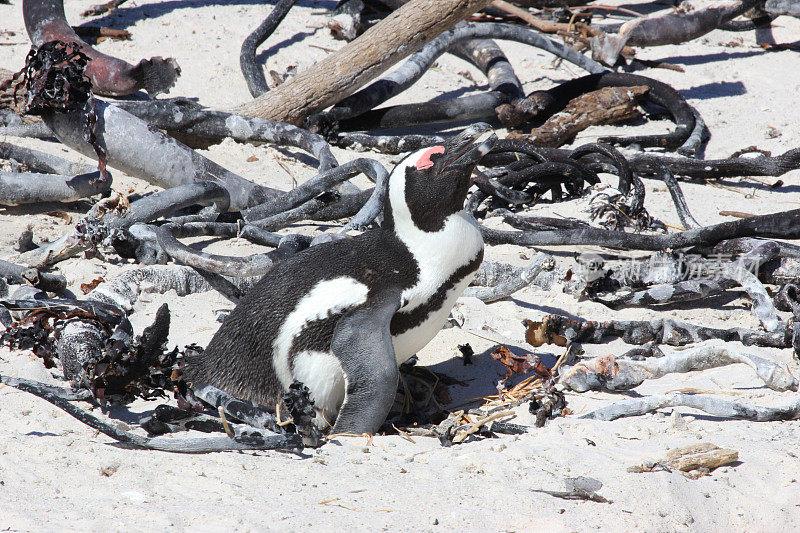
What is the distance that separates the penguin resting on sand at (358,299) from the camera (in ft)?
9.14

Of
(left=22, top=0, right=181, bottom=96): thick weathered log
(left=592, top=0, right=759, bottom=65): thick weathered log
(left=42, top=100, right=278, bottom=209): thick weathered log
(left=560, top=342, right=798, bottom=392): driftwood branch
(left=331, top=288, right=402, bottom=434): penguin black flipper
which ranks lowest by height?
(left=560, top=342, right=798, bottom=392): driftwood branch

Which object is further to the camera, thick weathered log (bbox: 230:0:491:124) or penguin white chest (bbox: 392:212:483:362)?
thick weathered log (bbox: 230:0:491:124)

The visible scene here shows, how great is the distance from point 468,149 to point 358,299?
0.70 meters

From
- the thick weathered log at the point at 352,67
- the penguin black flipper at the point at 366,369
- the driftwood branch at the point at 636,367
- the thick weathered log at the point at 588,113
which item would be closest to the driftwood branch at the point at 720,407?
the driftwood branch at the point at 636,367

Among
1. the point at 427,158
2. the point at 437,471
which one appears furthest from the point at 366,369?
the point at 427,158

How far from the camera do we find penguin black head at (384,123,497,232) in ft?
9.39

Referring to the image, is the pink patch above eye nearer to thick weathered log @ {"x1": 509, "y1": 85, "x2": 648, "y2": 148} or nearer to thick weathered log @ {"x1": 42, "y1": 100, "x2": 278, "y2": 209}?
thick weathered log @ {"x1": 42, "y1": 100, "x2": 278, "y2": 209}

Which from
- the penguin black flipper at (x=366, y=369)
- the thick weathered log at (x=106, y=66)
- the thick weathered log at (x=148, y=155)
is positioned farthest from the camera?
the thick weathered log at (x=106, y=66)

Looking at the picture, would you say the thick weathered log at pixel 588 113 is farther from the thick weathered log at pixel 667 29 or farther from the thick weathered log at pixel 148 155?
the thick weathered log at pixel 148 155

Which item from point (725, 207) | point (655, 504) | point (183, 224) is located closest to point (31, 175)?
point (183, 224)

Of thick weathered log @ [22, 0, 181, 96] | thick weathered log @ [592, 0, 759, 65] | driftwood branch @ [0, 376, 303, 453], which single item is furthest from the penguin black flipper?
thick weathered log @ [592, 0, 759, 65]

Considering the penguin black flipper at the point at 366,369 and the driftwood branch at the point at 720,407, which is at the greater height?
the penguin black flipper at the point at 366,369

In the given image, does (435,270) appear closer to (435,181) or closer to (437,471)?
(435,181)

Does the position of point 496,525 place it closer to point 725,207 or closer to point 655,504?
point 655,504
